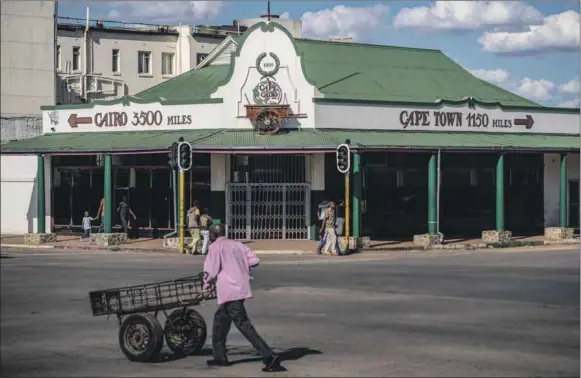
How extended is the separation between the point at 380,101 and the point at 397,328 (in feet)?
72.2

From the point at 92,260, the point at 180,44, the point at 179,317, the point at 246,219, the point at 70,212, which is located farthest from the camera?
the point at 180,44

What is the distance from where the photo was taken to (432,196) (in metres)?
34.6

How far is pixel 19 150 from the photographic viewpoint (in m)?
36.2

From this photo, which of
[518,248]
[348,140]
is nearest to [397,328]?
[348,140]

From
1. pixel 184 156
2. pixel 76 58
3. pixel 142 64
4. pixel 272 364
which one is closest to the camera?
pixel 272 364

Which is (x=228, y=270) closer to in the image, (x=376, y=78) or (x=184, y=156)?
(x=184, y=156)

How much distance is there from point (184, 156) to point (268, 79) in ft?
16.6

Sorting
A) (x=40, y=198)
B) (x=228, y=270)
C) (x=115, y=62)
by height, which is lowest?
(x=228, y=270)

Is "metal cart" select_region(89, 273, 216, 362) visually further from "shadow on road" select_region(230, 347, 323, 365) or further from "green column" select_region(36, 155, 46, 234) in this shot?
"green column" select_region(36, 155, 46, 234)

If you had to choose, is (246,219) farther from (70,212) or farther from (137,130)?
(70,212)

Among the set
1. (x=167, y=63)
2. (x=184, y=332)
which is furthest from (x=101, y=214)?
(x=167, y=63)

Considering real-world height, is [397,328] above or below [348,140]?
below

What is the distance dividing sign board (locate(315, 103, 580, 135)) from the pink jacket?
23523 mm

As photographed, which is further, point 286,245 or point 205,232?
point 286,245
